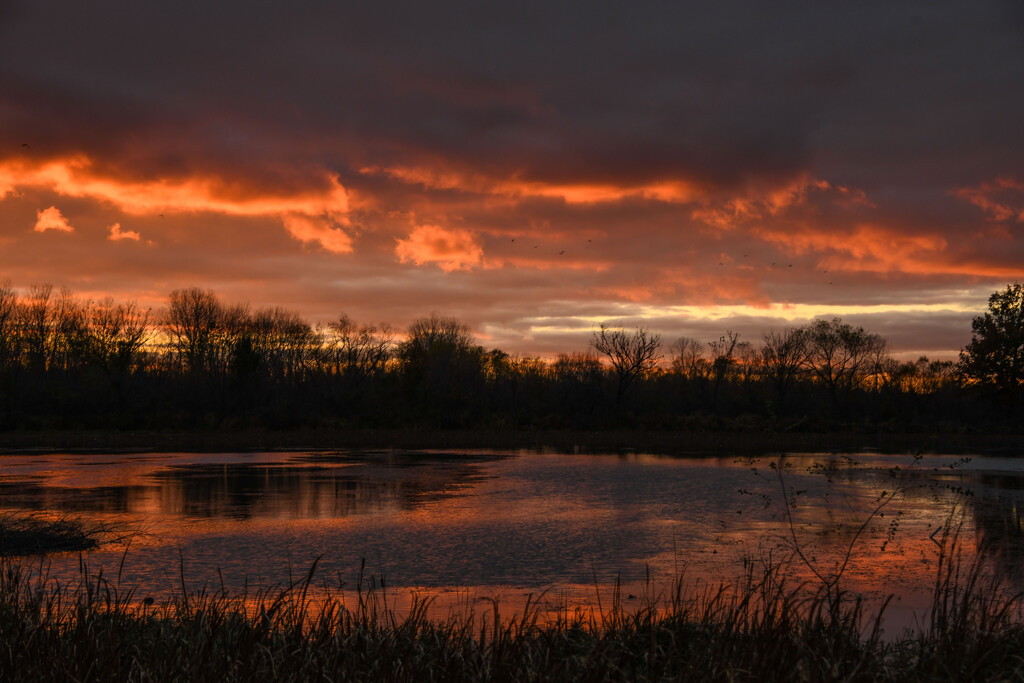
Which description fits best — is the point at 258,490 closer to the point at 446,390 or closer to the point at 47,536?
the point at 47,536

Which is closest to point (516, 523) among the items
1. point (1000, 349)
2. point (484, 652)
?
point (484, 652)

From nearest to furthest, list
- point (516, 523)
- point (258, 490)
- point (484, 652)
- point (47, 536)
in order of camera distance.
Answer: point (484, 652) < point (47, 536) < point (516, 523) < point (258, 490)

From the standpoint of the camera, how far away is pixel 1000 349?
69375 mm

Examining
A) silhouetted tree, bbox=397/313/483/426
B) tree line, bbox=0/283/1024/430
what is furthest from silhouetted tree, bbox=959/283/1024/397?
silhouetted tree, bbox=397/313/483/426

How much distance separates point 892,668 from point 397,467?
26760mm

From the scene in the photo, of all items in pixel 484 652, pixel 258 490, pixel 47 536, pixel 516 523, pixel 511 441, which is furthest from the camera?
pixel 511 441

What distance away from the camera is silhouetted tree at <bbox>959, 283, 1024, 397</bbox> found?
6831 centimetres

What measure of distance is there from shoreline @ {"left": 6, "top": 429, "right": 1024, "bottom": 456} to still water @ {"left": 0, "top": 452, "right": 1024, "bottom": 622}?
1348cm

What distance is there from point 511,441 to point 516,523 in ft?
119

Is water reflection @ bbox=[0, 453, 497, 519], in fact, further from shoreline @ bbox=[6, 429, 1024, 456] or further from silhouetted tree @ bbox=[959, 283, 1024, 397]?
silhouetted tree @ bbox=[959, 283, 1024, 397]

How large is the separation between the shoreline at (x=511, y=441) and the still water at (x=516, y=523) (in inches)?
531

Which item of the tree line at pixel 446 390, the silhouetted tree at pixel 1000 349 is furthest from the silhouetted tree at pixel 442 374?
the silhouetted tree at pixel 1000 349

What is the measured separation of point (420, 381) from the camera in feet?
250

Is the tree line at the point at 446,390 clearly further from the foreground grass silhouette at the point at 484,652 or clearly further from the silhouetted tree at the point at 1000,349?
the foreground grass silhouette at the point at 484,652
